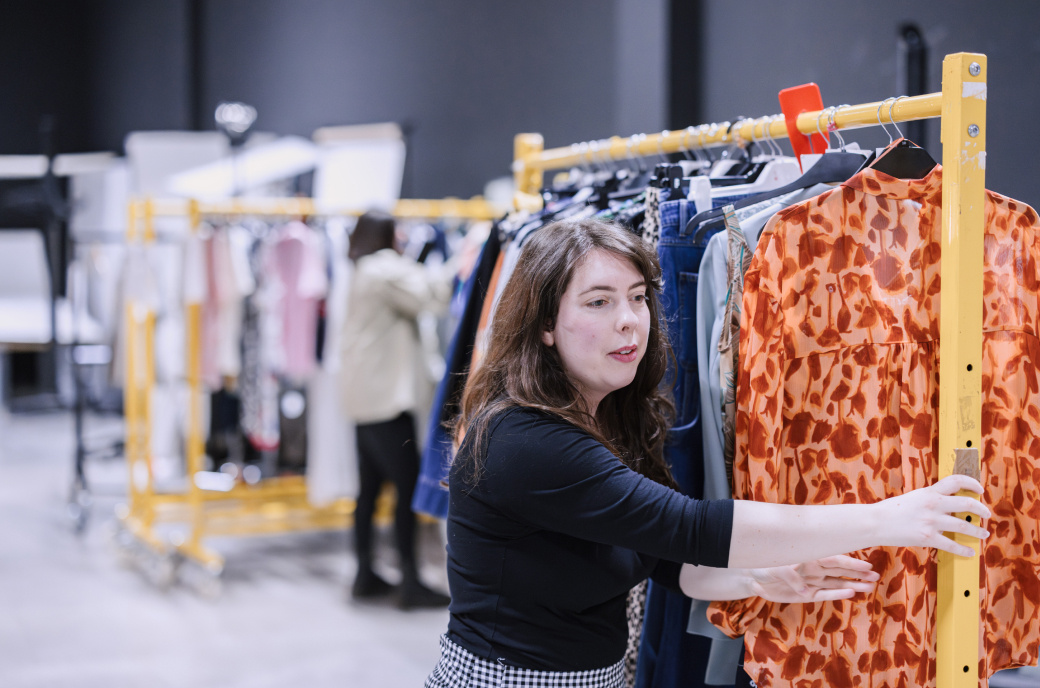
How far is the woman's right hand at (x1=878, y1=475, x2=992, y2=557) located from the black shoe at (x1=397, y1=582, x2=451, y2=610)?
3121 mm

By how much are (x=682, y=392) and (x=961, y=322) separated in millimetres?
569

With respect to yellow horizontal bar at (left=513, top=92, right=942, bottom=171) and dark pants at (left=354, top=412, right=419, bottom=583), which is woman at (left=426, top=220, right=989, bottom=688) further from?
dark pants at (left=354, top=412, right=419, bottom=583)

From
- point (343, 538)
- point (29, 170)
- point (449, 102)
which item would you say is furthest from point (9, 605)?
point (449, 102)

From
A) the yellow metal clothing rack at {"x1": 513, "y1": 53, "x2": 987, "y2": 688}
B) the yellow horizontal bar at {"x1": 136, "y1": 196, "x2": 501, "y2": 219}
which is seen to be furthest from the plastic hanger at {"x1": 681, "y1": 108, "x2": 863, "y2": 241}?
the yellow horizontal bar at {"x1": 136, "y1": 196, "x2": 501, "y2": 219}

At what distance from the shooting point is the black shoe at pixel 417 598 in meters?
4.14

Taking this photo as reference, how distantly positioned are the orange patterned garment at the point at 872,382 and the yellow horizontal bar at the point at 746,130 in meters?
0.10

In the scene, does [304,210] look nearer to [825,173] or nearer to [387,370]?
[387,370]

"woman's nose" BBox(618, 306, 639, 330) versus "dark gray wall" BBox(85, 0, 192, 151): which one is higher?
"dark gray wall" BBox(85, 0, 192, 151)

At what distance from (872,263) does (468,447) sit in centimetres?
68

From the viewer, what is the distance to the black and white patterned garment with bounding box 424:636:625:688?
1.49 metres

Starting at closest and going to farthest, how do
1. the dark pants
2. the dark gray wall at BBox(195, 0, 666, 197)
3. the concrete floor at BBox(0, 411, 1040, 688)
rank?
the concrete floor at BBox(0, 411, 1040, 688), the dark pants, the dark gray wall at BBox(195, 0, 666, 197)

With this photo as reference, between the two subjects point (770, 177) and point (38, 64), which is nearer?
point (770, 177)

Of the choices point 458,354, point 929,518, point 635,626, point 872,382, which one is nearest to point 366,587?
point 458,354

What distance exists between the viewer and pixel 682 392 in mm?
1771
